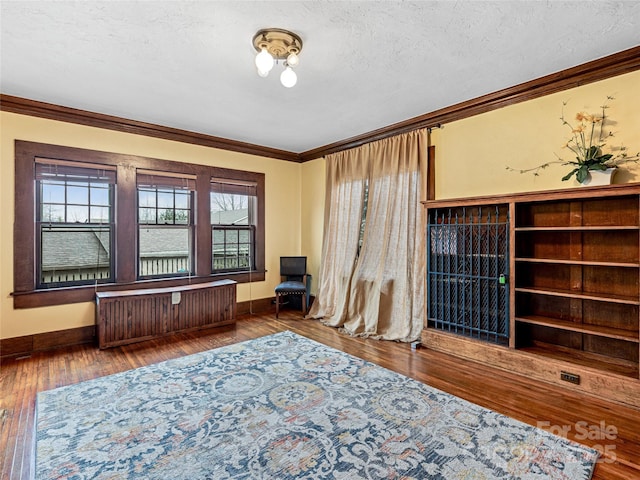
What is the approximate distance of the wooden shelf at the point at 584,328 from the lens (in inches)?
104

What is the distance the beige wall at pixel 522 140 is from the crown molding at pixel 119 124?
117 inches

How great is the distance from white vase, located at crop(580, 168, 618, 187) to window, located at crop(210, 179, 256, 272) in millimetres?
4389

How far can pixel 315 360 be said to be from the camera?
3.51 meters

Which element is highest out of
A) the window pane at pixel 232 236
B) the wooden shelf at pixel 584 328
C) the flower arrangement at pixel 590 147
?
the flower arrangement at pixel 590 147

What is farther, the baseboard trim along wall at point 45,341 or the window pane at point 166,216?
the window pane at point 166,216

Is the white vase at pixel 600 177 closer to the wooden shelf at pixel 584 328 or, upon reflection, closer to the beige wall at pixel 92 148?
the wooden shelf at pixel 584 328

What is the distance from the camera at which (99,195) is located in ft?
13.9

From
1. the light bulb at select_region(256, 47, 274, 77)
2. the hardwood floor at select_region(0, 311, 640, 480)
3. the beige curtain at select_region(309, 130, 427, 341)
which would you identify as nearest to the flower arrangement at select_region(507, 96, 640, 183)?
the beige curtain at select_region(309, 130, 427, 341)

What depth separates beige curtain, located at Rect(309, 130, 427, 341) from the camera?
13.8 feet

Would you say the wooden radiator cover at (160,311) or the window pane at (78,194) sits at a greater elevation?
the window pane at (78,194)

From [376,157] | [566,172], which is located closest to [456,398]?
[566,172]

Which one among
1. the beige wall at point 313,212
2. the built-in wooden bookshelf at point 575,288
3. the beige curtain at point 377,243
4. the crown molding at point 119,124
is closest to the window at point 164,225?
the crown molding at point 119,124

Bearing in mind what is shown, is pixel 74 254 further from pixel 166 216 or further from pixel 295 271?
pixel 295 271

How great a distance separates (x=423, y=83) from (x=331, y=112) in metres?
1.15
